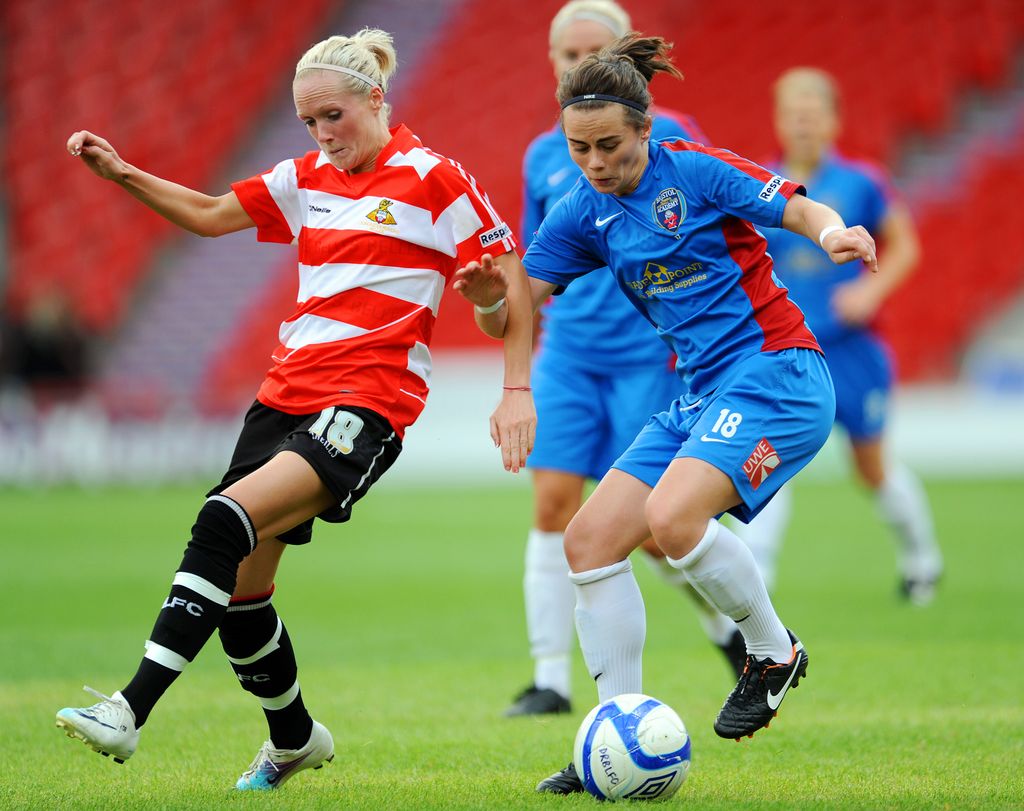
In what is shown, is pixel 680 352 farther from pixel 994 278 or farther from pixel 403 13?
pixel 403 13

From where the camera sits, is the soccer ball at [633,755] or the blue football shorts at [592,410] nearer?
the soccer ball at [633,755]

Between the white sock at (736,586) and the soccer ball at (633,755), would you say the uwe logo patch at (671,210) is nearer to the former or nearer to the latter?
the white sock at (736,586)

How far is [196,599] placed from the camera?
13.1 feet

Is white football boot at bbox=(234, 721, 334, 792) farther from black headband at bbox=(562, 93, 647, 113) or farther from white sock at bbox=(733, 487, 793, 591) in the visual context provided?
white sock at bbox=(733, 487, 793, 591)

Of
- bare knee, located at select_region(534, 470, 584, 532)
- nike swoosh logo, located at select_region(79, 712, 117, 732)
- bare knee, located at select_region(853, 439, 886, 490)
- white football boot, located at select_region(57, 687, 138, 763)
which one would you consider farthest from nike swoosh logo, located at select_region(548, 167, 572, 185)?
bare knee, located at select_region(853, 439, 886, 490)

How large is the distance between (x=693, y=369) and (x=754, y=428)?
1.11 ft

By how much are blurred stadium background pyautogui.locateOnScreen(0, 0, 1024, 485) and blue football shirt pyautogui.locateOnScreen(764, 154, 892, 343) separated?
901cm

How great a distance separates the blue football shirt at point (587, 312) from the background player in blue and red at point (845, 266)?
91.3 inches

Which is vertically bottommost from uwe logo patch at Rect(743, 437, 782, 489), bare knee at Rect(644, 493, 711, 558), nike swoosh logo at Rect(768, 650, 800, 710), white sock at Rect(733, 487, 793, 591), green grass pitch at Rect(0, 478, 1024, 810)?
green grass pitch at Rect(0, 478, 1024, 810)

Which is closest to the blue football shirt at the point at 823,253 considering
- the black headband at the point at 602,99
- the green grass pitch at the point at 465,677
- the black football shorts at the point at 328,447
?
the green grass pitch at the point at 465,677

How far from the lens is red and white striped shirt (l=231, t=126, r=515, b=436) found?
435 cm

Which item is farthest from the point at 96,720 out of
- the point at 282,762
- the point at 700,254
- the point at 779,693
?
the point at 700,254

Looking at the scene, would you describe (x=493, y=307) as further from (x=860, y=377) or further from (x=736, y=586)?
(x=860, y=377)

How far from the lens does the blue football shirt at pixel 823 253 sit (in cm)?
815
